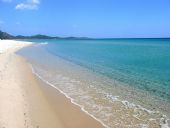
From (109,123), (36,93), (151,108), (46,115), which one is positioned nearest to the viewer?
(109,123)

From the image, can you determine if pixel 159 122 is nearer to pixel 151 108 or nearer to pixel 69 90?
pixel 151 108

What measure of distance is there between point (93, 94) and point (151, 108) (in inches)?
132

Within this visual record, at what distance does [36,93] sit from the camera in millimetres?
13273

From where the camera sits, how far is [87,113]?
10.2 metres

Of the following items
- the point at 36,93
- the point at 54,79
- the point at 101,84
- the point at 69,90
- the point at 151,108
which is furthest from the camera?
the point at 54,79

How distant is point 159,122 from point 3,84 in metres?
8.32

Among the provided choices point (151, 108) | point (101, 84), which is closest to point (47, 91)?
point (101, 84)

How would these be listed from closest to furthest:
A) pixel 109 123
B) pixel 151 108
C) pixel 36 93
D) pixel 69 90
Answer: pixel 109 123, pixel 151 108, pixel 36 93, pixel 69 90

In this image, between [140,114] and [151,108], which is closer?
[140,114]

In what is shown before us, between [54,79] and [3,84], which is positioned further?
[54,79]

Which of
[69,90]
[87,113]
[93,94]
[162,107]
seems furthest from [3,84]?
[162,107]

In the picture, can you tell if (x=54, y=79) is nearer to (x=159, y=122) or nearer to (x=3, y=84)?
(x=3, y=84)

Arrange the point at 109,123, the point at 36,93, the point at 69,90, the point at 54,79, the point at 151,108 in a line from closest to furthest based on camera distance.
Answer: the point at 109,123 < the point at 151,108 < the point at 36,93 < the point at 69,90 < the point at 54,79

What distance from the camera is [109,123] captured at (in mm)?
9148
